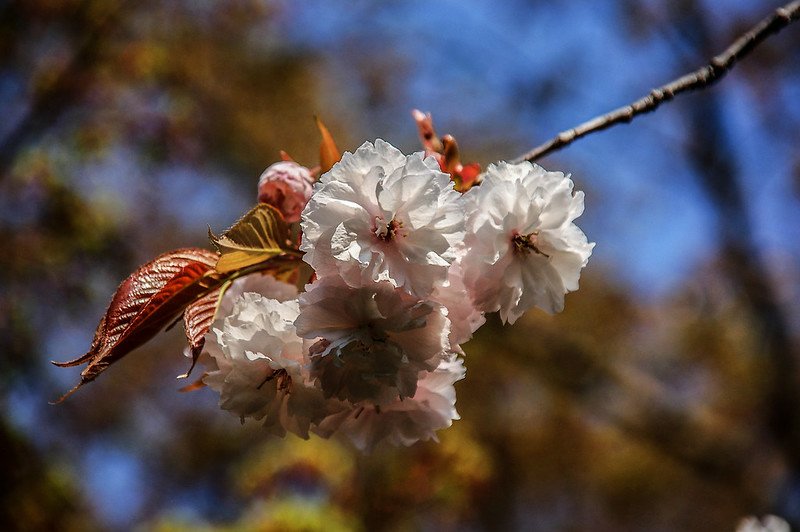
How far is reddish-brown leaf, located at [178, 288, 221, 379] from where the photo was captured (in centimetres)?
66

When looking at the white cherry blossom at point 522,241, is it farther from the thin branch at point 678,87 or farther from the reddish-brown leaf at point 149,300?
the reddish-brown leaf at point 149,300

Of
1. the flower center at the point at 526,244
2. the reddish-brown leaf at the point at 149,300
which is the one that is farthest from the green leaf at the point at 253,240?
the flower center at the point at 526,244

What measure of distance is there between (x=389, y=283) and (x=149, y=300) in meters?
0.26

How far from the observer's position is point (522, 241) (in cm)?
66

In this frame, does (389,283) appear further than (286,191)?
No

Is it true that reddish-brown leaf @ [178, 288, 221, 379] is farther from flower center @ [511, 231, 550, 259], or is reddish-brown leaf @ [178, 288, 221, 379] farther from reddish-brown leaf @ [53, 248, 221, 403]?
flower center @ [511, 231, 550, 259]

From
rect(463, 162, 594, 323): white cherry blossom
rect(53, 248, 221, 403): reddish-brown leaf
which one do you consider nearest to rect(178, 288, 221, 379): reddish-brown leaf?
rect(53, 248, 221, 403): reddish-brown leaf

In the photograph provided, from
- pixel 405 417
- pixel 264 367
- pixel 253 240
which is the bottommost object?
pixel 405 417

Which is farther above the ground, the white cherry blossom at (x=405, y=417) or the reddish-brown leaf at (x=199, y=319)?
the reddish-brown leaf at (x=199, y=319)

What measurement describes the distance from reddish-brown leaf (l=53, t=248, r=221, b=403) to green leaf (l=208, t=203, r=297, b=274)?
0.03 metres

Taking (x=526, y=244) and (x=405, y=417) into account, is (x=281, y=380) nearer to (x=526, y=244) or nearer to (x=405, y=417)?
(x=405, y=417)

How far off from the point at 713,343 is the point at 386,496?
4.53 meters

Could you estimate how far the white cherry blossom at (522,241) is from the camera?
64 cm

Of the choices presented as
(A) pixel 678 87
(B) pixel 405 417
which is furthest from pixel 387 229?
(A) pixel 678 87
